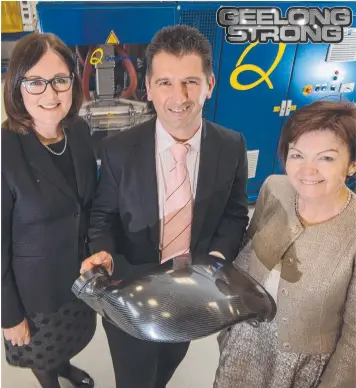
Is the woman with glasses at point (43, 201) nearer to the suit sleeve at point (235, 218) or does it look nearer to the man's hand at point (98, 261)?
the man's hand at point (98, 261)

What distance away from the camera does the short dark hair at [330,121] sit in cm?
112

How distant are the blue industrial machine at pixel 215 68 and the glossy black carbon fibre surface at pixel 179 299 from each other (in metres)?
1.45

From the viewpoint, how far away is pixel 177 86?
1.26 metres

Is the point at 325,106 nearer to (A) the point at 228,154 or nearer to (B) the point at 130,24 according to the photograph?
(A) the point at 228,154

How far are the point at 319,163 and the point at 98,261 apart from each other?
706 mm

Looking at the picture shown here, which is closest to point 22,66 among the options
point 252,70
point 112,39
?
point 112,39

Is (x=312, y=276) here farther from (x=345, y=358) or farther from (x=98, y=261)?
(x=98, y=261)

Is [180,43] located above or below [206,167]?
above

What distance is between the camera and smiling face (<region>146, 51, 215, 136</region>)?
1259 millimetres

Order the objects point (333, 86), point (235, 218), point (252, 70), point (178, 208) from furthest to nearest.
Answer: point (333, 86), point (252, 70), point (235, 218), point (178, 208)

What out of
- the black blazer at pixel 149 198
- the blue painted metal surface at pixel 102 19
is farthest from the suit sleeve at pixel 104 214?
the blue painted metal surface at pixel 102 19

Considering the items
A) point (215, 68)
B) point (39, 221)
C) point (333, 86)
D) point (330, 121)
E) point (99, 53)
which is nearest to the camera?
point (330, 121)

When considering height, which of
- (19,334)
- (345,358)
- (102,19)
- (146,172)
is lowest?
(19,334)

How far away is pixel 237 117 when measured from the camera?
3.04 metres
